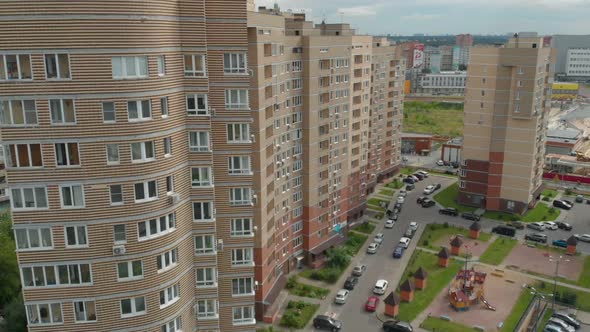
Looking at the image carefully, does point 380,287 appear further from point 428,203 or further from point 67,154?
point 67,154

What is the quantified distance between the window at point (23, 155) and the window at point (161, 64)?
6823mm

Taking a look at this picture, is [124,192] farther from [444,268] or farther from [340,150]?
[444,268]

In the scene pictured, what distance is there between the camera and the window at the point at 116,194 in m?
24.5

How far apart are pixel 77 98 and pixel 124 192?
5095mm

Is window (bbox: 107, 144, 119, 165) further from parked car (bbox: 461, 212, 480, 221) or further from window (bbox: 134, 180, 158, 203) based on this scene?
parked car (bbox: 461, 212, 480, 221)

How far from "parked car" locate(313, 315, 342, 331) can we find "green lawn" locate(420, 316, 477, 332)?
27.4ft

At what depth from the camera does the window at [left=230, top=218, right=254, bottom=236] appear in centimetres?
3306

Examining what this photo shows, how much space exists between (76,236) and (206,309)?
1023 centimetres

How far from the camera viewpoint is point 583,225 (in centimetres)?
7462

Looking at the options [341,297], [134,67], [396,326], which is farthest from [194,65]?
[341,297]

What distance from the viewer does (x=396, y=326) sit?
155ft

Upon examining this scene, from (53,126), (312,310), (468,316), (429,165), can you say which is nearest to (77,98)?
(53,126)

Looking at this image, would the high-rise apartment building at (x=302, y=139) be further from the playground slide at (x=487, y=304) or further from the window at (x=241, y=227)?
the playground slide at (x=487, y=304)

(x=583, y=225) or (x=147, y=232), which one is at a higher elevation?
(x=147, y=232)
